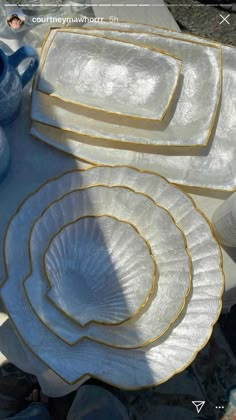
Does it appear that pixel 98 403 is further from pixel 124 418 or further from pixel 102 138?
pixel 102 138

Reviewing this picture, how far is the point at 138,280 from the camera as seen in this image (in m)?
0.65

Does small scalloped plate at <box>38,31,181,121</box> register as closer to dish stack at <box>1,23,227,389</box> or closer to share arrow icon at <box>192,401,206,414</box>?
dish stack at <box>1,23,227,389</box>

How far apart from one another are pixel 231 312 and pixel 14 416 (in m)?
0.65

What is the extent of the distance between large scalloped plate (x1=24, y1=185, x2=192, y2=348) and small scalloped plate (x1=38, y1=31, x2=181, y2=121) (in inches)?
6.5

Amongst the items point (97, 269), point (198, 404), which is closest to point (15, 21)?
point (97, 269)

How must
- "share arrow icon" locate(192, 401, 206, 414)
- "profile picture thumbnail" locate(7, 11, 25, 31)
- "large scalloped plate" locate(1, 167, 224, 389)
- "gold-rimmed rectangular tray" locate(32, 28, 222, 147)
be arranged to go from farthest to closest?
"share arrow icon" locate(192, 401, 206, 414) → "profile picture thumbnail" locate(7, 11, 25, 31) → "gold-rimmed rectangular tray" locate(32, 28, 222, 147) → "large scalloped plate" locate(1, 167, 224, 389)

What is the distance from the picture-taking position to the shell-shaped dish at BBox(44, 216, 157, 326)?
635 millimetres

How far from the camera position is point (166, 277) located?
2.14 feet

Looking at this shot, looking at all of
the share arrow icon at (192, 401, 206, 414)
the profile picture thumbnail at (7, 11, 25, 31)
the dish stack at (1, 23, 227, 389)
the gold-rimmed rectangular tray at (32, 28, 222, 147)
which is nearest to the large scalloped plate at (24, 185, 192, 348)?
the dish stack at (1, 23, 227, 389)

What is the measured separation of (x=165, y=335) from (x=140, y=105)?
1.31 ft

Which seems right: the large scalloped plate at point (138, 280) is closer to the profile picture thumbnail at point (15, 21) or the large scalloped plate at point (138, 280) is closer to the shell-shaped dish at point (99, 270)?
the shell-shaped dish at point (99, 270)

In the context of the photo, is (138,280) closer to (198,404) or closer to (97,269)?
(97,269)

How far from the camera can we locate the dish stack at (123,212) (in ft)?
2.05

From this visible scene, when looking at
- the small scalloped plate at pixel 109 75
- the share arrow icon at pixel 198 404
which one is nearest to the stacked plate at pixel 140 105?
the small scalloped plate at pixel 109 75
